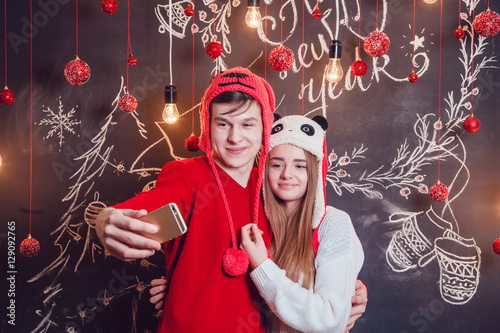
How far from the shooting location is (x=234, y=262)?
1.05 meters

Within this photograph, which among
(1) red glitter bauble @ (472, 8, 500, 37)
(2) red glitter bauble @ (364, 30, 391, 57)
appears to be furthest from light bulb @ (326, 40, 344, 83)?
(1) red glitter bauble @ (472, 8, 500, 37)

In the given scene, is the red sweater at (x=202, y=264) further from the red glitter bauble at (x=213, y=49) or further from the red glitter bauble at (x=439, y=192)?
the red glitter bauble at (x=439, y=192)

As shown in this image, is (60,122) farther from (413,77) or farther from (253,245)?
(413,77)

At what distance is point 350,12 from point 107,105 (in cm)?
111

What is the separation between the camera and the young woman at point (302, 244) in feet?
3.41

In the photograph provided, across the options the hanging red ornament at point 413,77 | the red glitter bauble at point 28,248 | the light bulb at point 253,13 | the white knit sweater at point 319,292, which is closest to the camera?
the white knit sweater at point 319,292

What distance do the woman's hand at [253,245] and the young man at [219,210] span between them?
23 mm

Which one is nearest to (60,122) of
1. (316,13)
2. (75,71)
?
(75,71)

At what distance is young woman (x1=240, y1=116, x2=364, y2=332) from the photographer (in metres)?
1.04

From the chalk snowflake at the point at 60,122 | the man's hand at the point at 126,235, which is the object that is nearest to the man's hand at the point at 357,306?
the man's hand at the point at 126,235

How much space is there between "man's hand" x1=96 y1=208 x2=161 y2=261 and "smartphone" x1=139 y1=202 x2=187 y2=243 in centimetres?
1

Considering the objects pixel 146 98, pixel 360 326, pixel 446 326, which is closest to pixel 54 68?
pixel 146 98

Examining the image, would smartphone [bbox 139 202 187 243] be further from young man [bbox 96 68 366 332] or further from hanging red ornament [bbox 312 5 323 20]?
hanging red ornament [bbox 312 5 323 20]

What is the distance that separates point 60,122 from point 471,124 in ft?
5.49
